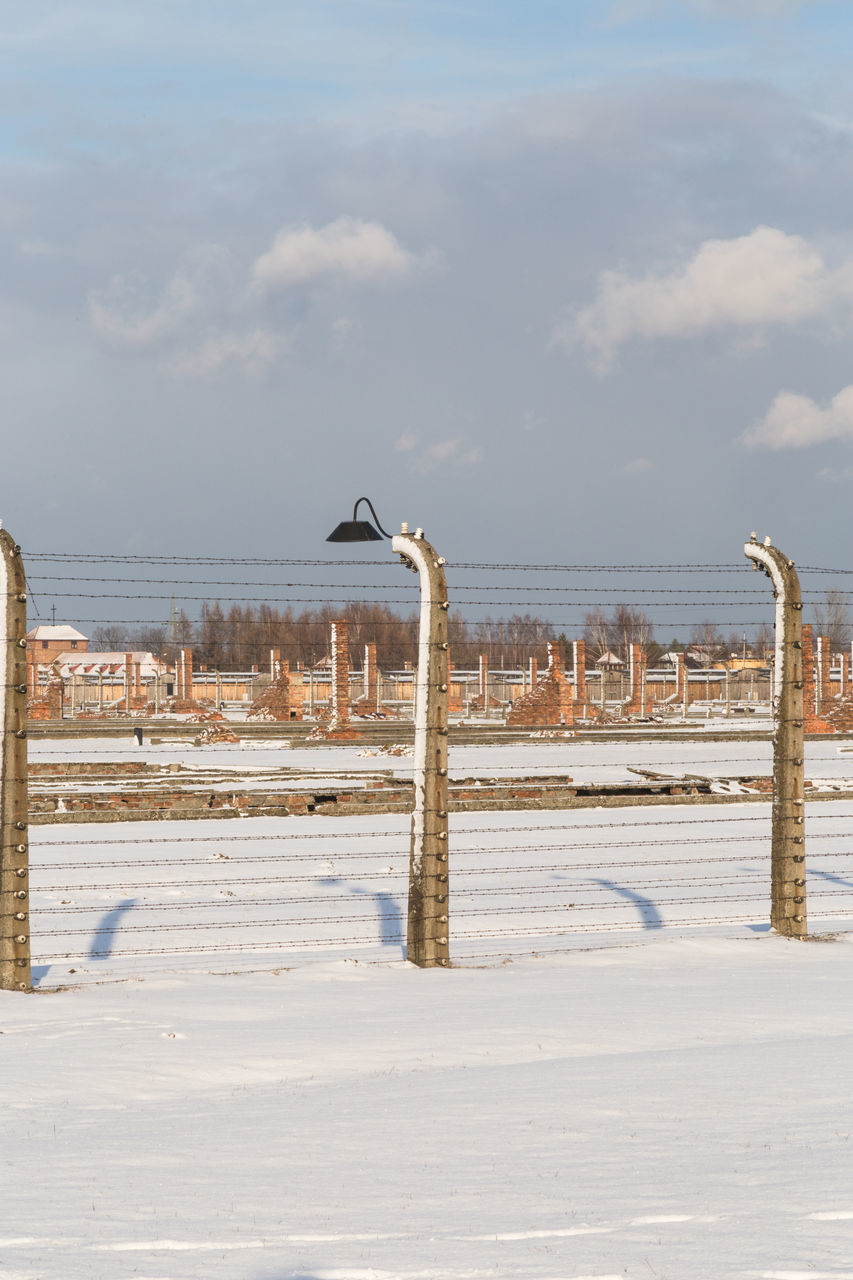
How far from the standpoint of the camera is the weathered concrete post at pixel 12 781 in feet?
24.2

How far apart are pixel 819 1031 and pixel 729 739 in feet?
90.3

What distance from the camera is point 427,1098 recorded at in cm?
557

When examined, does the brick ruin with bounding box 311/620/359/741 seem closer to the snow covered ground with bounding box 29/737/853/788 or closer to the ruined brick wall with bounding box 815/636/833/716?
the snow covered ground with bounding box 29/737/853/788

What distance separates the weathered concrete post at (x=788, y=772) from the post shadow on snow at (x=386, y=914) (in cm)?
270

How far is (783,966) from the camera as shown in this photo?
8383 millimetres

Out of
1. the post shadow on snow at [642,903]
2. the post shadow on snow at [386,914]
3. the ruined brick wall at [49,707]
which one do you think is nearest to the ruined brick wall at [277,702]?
the ruined brick wall at [49,707]

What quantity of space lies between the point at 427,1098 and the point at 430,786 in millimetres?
2698

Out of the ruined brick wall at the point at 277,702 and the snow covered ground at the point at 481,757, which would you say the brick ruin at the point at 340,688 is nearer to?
→ the snow covered ground at the point at 481,757

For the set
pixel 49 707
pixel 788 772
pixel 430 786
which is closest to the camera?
pixel 430 786

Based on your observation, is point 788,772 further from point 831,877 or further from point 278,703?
point 278,703

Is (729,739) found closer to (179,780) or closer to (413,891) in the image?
(179,780)

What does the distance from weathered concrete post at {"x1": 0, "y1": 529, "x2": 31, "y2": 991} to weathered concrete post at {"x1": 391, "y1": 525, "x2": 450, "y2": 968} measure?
229 centimetres

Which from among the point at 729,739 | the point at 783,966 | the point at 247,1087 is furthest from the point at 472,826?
the point at 729,739

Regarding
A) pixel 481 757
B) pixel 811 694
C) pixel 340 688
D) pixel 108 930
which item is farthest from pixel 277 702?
pixel 108 930
